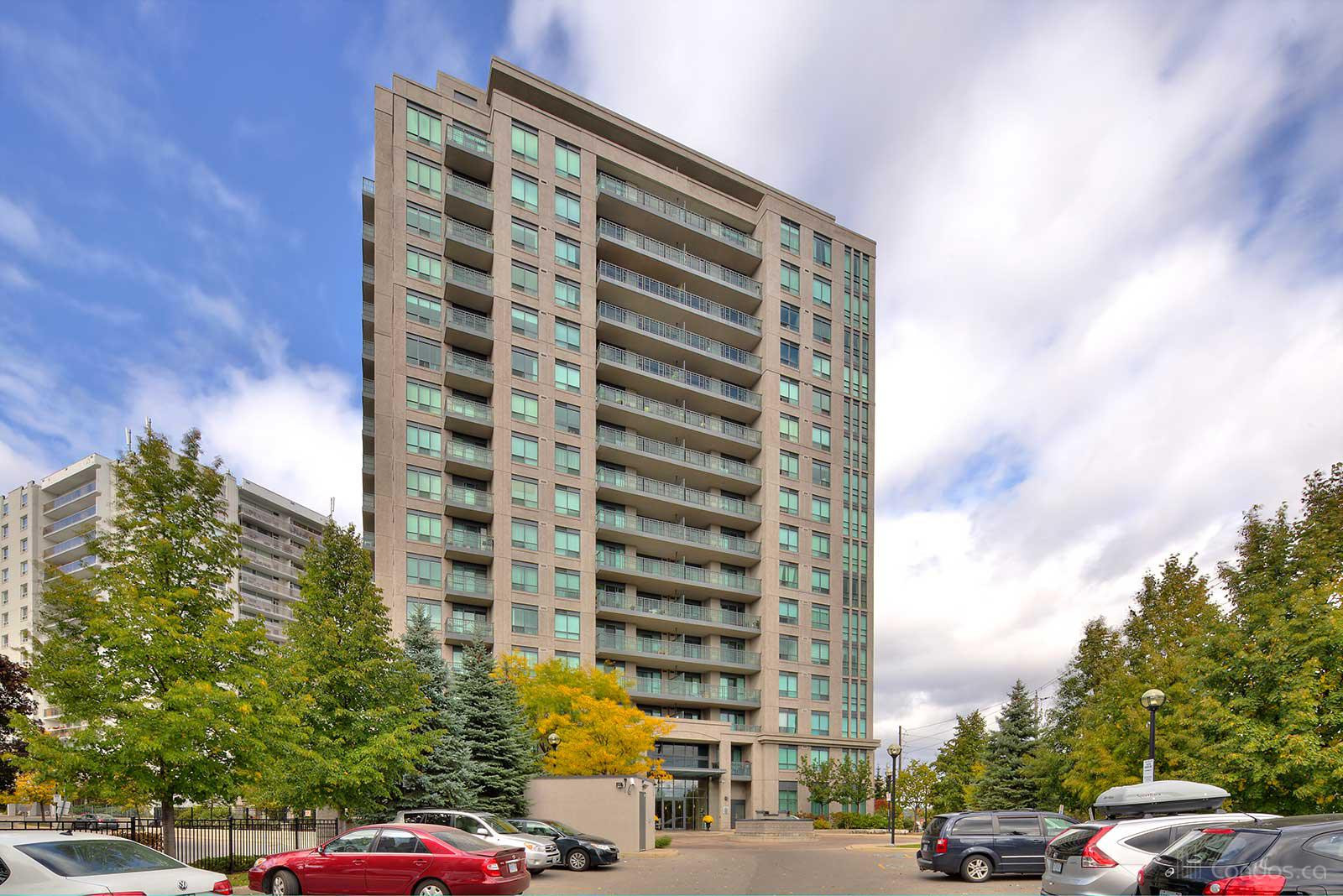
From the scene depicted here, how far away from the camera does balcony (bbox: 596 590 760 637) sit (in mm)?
58812

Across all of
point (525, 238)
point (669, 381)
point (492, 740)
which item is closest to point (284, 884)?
point (492, 740)

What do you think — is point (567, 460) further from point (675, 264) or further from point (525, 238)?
point (675, 264)

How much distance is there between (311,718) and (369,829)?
910 centimetres

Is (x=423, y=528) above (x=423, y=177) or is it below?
below

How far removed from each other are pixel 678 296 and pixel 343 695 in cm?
4508

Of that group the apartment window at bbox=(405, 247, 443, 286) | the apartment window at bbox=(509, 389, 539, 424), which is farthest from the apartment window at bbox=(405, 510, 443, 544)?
the apartment window at bbox=(405, 247, 443, 286)

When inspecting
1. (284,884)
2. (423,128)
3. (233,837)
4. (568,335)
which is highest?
(423,128)

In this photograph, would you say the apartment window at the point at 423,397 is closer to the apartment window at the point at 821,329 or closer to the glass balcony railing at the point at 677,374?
the glass balcony railing at the point at 677,374

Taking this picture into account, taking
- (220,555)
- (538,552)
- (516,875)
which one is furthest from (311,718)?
(538,552)

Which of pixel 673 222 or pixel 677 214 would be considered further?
pixel 677 214

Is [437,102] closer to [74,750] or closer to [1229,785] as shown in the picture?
[74,750]

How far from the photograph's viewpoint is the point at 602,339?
6322 cm

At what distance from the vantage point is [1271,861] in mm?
8562

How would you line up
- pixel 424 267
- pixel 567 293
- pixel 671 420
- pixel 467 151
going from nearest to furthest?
pixel 424 267
pixel 467 151
pixel 567 293
pixel 671 420
